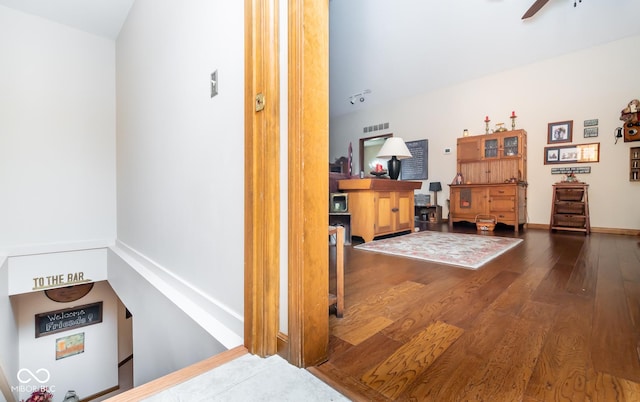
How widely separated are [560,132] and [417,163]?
7.81 feet

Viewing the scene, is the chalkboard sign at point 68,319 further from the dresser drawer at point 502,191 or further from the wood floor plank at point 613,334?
the dresser drawer at point 502,191

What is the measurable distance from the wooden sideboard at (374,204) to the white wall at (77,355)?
4.07 metres

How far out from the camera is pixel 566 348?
951 millimetres

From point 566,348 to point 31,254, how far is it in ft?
15.0

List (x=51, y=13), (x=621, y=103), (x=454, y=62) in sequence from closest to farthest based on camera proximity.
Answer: (x=51, y=13), (x=621, y=103), (x=454, y=62)

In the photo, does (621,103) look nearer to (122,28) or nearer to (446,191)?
(446,191)

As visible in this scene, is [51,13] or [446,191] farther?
Result: [446,191]

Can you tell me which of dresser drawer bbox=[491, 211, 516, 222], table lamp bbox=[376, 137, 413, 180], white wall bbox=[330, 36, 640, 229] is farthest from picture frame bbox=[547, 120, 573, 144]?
table lamp bbox=[376, 137, 413, 180]

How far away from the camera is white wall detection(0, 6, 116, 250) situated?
2.95m

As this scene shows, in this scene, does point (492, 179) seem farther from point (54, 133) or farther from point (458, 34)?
point (54, 133)

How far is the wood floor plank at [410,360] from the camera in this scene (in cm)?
78

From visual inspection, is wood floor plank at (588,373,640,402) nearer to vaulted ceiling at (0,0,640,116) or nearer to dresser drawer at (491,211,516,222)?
dresser drawer at (491,211,516,222)

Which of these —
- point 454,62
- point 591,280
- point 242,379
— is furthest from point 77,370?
point 454,62

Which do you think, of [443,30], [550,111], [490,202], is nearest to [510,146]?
[550,111]
